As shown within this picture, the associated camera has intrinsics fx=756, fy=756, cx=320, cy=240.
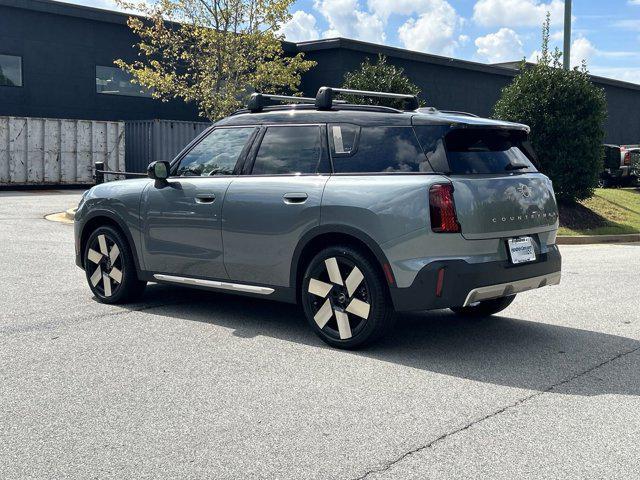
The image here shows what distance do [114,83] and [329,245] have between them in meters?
26.9

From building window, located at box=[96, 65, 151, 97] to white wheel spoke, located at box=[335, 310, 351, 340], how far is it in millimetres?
Answer: 25854

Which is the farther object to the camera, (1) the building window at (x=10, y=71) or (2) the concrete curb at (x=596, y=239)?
(1) the building window at (x=10, y=71)

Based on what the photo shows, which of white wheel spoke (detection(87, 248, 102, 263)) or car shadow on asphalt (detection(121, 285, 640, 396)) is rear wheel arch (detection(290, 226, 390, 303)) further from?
white wheel spoke (detection(87, 248, 102, 263))

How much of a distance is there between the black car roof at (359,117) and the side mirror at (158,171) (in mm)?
635

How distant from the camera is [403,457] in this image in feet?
12.1

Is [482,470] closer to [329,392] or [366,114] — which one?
[329,392]

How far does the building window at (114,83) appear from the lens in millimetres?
30078

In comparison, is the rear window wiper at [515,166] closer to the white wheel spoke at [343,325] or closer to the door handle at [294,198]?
the door handle at [294,198]

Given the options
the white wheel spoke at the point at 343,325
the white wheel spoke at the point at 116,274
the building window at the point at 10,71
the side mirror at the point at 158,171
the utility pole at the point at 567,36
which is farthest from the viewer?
the building window at the point at 10,71

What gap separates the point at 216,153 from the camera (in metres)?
6.73

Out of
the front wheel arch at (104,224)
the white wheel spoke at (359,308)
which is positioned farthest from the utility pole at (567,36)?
the white wheel spoke at (359,308)

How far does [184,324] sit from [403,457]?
10.8 ft

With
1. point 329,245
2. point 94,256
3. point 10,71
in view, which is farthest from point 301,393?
point 10,71

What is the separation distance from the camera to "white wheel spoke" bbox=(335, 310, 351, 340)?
18.6ft
